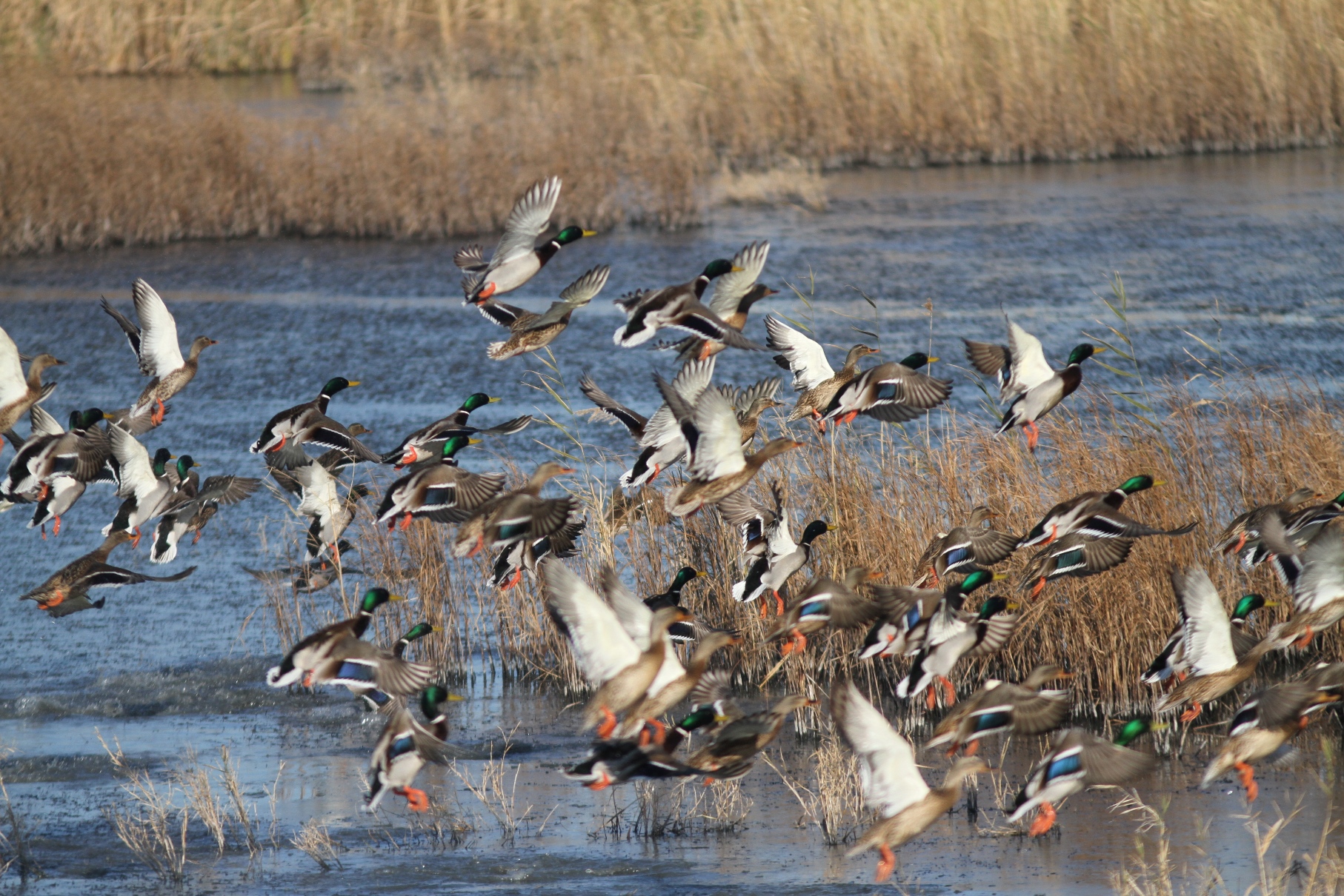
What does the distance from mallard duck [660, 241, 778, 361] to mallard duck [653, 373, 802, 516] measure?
0.82 metres

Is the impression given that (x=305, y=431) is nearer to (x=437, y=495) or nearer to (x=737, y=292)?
(x=437, y=495)

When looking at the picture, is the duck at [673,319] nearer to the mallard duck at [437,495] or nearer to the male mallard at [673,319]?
the male mallard at [673,319]

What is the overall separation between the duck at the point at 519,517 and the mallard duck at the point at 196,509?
2.27 meters

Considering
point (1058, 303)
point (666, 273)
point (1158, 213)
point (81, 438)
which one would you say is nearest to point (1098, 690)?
point (81, 438)

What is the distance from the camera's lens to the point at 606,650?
19.5 feet

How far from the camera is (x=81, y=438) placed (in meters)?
8.12

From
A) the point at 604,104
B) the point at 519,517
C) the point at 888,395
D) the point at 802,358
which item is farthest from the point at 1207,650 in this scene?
the point at 604,104

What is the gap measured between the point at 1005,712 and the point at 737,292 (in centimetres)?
267

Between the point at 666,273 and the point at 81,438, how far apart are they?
39.2 feet

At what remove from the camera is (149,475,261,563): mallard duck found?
337 inches

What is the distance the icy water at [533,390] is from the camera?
697cm

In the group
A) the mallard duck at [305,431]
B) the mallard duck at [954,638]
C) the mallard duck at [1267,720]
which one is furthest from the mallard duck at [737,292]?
the mallard duck at [1267,720]

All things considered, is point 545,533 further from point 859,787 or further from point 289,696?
point 289,696

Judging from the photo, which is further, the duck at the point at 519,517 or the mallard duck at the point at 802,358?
the mallard duck at the point at 802,358
